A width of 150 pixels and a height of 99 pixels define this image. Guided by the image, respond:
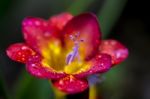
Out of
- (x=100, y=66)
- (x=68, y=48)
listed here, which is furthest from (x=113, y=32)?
(x=100, y=66)

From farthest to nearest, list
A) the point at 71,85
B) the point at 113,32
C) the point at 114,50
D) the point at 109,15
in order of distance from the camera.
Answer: the point at 113,32
the point at 109,15
the point at 114,50
the point at 71,85

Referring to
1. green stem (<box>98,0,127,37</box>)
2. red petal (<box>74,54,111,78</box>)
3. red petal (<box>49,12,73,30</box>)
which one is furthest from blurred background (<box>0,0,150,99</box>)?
red petal (<box>74,54,111,78</box>)

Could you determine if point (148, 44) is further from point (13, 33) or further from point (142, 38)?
point (13, 33)

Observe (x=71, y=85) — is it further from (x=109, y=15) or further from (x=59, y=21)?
(x=109, y=15)

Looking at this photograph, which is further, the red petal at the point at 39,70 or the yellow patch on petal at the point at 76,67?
the yellow patch on petal at the point at 76,67

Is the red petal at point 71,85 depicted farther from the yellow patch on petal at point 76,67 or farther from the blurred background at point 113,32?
the blurred background at point 113,32

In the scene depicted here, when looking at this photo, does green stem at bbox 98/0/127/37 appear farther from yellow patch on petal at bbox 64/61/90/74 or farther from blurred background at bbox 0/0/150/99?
yellow patch on petal at bbox 64/61/90/74

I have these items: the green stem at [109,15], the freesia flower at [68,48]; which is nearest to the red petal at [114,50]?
the freesia flower at [68,48]
